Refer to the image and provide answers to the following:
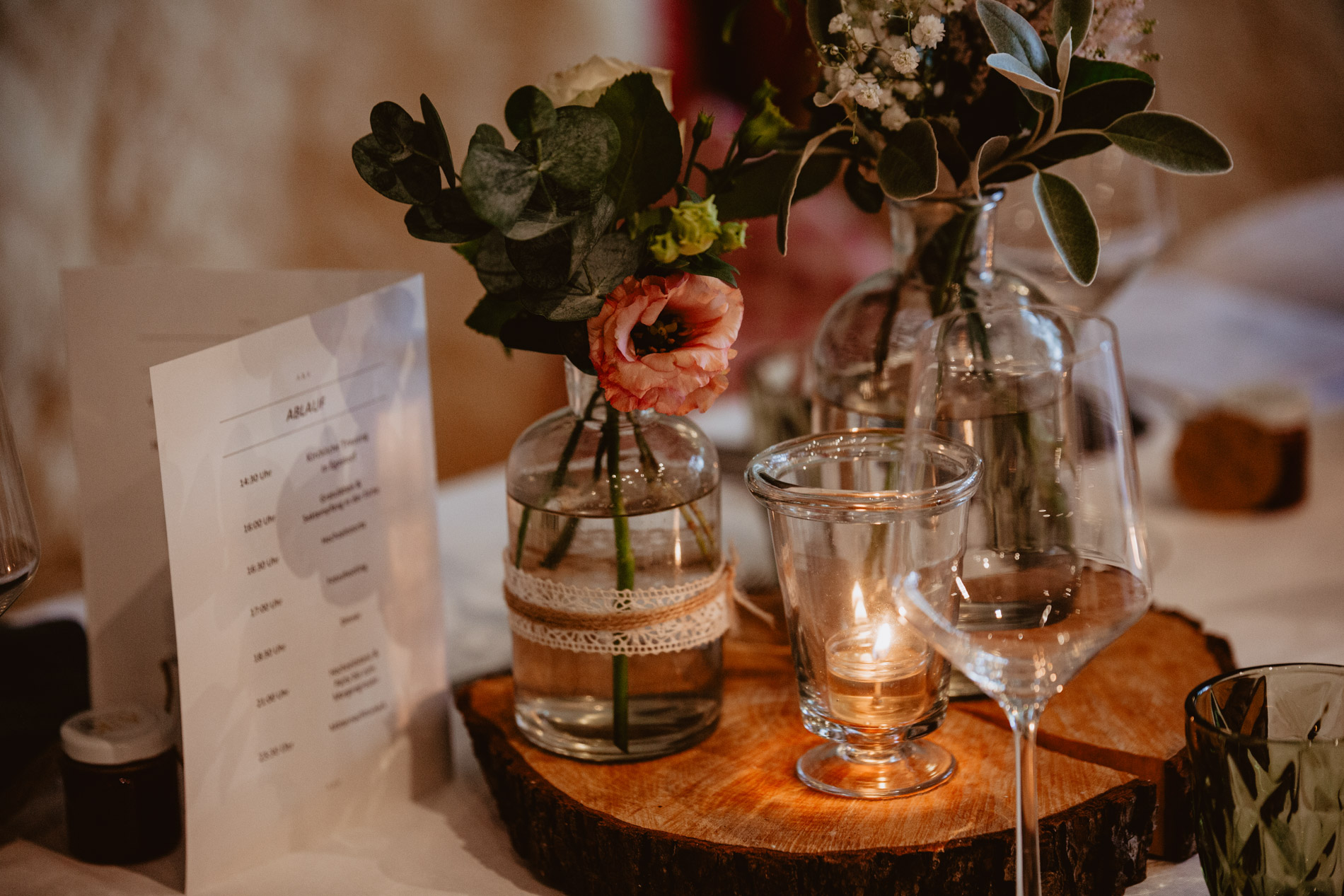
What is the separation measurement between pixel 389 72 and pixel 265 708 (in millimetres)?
1750

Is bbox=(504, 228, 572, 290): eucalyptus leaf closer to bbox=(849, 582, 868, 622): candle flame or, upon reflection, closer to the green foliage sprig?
the green foliage sprig

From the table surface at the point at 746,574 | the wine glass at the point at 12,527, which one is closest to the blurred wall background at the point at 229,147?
the table surface at the point at 746,574

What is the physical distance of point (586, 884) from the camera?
0.60 meters

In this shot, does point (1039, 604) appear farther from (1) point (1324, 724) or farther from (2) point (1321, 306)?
(2) point (1321, 306)

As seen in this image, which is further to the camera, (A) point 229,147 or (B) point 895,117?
(A) point 229,147

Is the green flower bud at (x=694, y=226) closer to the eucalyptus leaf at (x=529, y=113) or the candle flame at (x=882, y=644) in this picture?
the eucalyptus leaf at (x=529, y=113)

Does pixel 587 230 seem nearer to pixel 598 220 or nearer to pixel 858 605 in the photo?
pixel 598 220

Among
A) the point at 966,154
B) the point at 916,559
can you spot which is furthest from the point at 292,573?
the point at 966,154

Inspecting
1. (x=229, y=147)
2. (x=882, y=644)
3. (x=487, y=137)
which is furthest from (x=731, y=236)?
(x=229, y=147)

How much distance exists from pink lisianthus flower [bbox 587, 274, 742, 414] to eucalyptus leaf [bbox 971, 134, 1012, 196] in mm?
155

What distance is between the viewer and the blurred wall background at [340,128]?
1649mm

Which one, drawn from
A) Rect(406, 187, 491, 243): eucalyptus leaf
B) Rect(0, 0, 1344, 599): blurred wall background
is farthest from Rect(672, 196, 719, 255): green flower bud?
Rect(0, 0, 1344, 599): blurred wall background

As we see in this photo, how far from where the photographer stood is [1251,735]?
0.53 metres

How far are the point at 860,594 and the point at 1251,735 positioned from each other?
20 centimetres
